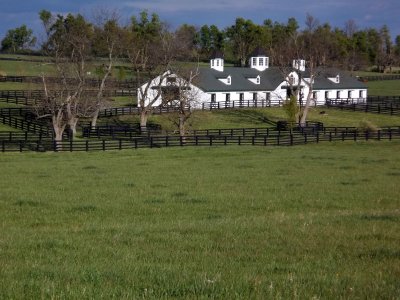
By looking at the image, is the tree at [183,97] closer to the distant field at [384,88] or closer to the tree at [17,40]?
the distant field at [384,88]

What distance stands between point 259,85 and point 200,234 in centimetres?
7573

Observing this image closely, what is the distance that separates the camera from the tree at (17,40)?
169250 mm

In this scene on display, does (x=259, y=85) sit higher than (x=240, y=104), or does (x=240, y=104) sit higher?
(x=259, y=85)

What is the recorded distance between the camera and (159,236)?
36.6ft

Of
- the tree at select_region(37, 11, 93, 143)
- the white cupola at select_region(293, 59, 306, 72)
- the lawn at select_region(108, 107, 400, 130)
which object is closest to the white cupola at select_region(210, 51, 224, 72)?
the white cupola at select_region(293, 59, 306, 72)

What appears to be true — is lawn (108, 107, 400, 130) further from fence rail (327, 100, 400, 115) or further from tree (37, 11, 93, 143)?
tree (37, 11, 93, 143)

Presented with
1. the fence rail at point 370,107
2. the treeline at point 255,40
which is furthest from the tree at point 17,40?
the fence rail at point 370,107

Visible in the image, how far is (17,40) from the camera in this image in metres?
172

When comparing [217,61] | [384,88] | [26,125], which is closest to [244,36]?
[384,88]

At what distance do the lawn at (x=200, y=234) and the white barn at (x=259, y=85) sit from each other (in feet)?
161

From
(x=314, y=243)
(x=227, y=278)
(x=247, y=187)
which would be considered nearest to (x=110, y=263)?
(x=227, y=278)

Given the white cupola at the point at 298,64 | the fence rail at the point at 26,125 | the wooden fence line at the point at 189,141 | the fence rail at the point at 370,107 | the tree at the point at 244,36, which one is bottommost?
the wooden fence line at the point at 189,141

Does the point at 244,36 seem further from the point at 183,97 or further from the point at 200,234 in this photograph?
the point at 200,234

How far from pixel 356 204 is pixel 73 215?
8174mm
